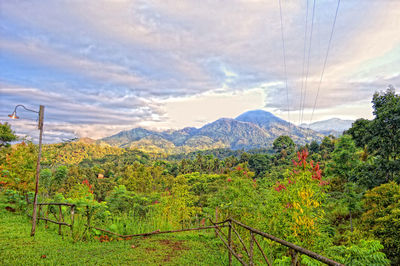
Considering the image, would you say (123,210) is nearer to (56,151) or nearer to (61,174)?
(56,151)

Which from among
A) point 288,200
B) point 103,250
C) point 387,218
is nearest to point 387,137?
point 387,218

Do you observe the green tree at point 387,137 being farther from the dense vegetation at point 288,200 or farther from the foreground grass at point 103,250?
the foreground grass at point 103,250

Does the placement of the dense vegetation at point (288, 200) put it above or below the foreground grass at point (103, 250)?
above

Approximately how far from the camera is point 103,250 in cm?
502

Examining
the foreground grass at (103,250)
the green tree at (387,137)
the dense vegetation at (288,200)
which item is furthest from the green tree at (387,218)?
the foreground grass at (103,250)

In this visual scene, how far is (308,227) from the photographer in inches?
152

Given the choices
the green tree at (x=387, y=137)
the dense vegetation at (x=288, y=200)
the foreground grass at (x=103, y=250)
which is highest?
the green tree at (x=387, y=137)

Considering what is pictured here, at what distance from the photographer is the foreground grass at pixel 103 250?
14.5 ft

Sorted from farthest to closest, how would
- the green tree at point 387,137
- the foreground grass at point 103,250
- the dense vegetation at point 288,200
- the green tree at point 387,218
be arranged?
the green tree at point 387,137 → the green tree at point 387,218 → the foreground grass at point 103,250 → the dense vegetation at point 288,200

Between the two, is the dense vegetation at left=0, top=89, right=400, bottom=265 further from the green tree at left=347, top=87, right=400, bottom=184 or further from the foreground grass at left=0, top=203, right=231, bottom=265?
the foreground grass at left=0, top=203, right=231, bottom=265

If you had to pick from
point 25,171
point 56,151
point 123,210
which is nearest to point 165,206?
point 123,210

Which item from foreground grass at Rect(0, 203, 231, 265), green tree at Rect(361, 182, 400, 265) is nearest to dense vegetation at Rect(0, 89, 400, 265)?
green tree at Rect(361, 182, 400, 265)

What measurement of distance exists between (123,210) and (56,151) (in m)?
5.58

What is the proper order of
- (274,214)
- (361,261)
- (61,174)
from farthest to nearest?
(61,174) < (274,214) < (361,261)
